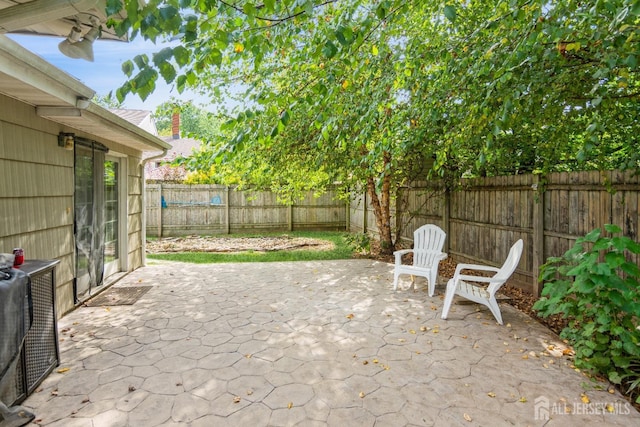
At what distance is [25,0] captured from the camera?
89.1 inches

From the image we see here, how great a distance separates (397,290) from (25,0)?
179 inches

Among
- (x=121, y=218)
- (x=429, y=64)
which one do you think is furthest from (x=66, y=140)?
(x=429, y=64)

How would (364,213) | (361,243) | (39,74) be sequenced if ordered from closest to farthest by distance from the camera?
A: (39,74) < (361,243) < (364,213)

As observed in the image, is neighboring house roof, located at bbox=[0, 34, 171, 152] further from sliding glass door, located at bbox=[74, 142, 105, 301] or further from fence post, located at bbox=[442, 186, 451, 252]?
fence post, located at bbox=[442, 186, 451, 252]

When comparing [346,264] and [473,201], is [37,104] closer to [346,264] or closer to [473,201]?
[346,264]

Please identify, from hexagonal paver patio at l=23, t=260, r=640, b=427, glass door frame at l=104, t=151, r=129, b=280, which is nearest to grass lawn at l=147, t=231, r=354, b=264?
glass door frame at l=104, t=151, r=129, b=280

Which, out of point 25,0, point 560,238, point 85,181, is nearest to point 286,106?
point 25,0

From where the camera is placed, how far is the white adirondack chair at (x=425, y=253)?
15.1 ft

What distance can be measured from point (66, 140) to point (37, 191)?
710mm

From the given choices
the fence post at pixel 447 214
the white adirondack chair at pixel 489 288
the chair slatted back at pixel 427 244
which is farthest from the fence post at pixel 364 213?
the white adirondack chair at pixel 489 288

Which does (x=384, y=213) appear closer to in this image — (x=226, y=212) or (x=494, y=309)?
(x=494, y=309)

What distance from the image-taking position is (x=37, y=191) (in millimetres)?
3246

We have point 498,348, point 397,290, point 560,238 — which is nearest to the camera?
point 498,348

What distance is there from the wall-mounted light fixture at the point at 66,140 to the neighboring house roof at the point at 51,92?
122 mm
